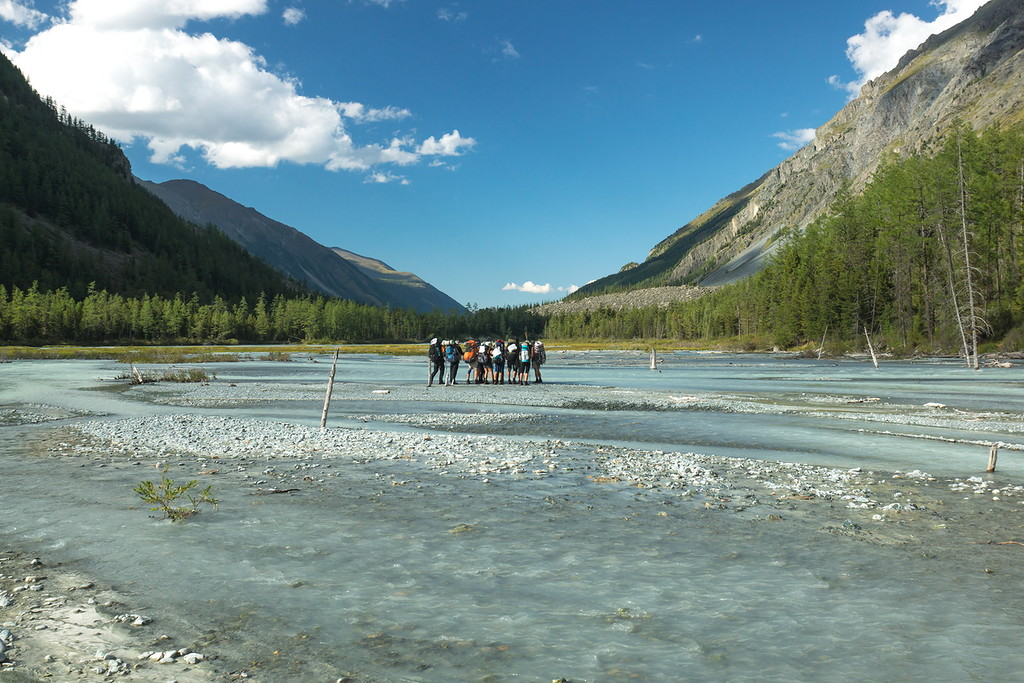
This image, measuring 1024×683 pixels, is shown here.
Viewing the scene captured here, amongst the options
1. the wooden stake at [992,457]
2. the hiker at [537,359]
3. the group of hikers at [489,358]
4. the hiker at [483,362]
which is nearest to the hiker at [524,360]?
the group of hikers at [489,358]

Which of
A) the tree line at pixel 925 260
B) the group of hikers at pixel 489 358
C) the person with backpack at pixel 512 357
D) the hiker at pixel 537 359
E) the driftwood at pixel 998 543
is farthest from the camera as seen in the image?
the tree line at pixel 925 260

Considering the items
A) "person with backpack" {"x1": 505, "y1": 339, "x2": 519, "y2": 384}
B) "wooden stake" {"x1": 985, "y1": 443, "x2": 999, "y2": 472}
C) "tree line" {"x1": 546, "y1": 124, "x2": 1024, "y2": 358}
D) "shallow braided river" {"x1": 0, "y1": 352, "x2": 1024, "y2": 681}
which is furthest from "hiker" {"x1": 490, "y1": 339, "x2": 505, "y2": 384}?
"tree line" {"x1": 546, "y1": 124, "x2": 1024, "y2": 358}

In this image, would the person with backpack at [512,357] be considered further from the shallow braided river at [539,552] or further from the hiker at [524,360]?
the shallow braided river at [539,552]

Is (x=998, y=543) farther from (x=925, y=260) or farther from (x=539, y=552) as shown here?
(x=925, y=260)

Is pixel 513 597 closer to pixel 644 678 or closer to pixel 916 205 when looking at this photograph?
pixel 644 678

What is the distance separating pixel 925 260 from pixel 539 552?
86520 mm

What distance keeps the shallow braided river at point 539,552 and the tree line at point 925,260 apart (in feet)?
159

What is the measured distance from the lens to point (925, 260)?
79.8 meters

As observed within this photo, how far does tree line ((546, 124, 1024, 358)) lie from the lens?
66.6 m

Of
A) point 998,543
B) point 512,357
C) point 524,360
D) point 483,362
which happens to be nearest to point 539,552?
point 998,543

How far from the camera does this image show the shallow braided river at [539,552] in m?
5.83

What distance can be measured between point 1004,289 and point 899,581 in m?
77.0

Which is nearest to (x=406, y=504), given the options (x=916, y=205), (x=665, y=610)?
(x=665, y=610)

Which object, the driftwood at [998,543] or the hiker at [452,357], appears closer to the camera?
the driftwood at [998,543]
